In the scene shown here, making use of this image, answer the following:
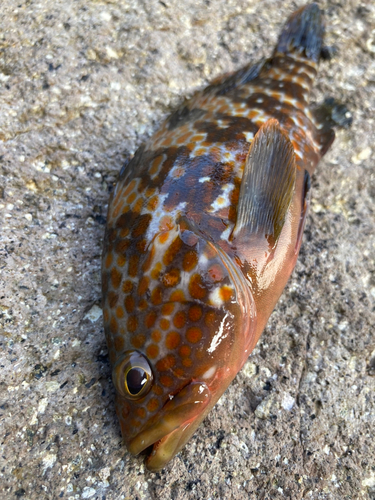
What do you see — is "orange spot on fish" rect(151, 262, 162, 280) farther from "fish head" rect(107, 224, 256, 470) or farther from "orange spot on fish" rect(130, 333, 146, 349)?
"orange spot on fish" rect(130, 333, 146, 349)

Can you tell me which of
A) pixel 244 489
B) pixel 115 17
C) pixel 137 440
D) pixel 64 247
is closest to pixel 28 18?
pixel 115 17

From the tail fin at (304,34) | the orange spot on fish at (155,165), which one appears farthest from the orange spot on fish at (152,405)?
the tail fin at (304,34)

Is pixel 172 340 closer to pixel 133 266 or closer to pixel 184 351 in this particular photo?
pixel 184 351

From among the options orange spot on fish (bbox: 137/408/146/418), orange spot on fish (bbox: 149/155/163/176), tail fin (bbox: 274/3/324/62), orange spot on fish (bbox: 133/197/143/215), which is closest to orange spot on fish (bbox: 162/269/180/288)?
orange spot on fish (bbox: 133/197/143/215)

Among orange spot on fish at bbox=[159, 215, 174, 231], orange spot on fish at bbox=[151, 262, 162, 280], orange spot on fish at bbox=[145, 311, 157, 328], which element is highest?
orange spot on fish at bbox=[159, 215, 174, 231]

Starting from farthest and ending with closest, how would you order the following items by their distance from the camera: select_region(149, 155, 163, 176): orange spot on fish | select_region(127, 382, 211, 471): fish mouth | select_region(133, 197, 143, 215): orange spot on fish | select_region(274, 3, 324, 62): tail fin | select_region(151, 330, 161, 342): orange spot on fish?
select_region(274, 3, 324, 62): tail fin
select_region(149, 155, 163, 176): orange spot on fish
select_region(133, 197, 143, 215): orange spot on fish
select_region(151, 330, 161, 342): orange spot on fish
select_region(127, 382, 211, 471): fish mouth

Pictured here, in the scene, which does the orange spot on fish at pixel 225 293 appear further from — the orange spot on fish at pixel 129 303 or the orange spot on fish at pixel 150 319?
the orange spot on fish at pixel 129 303

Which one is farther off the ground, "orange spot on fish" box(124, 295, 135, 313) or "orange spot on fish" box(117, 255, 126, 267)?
"orange spot on fish" box(117, 255, 126, 267)
